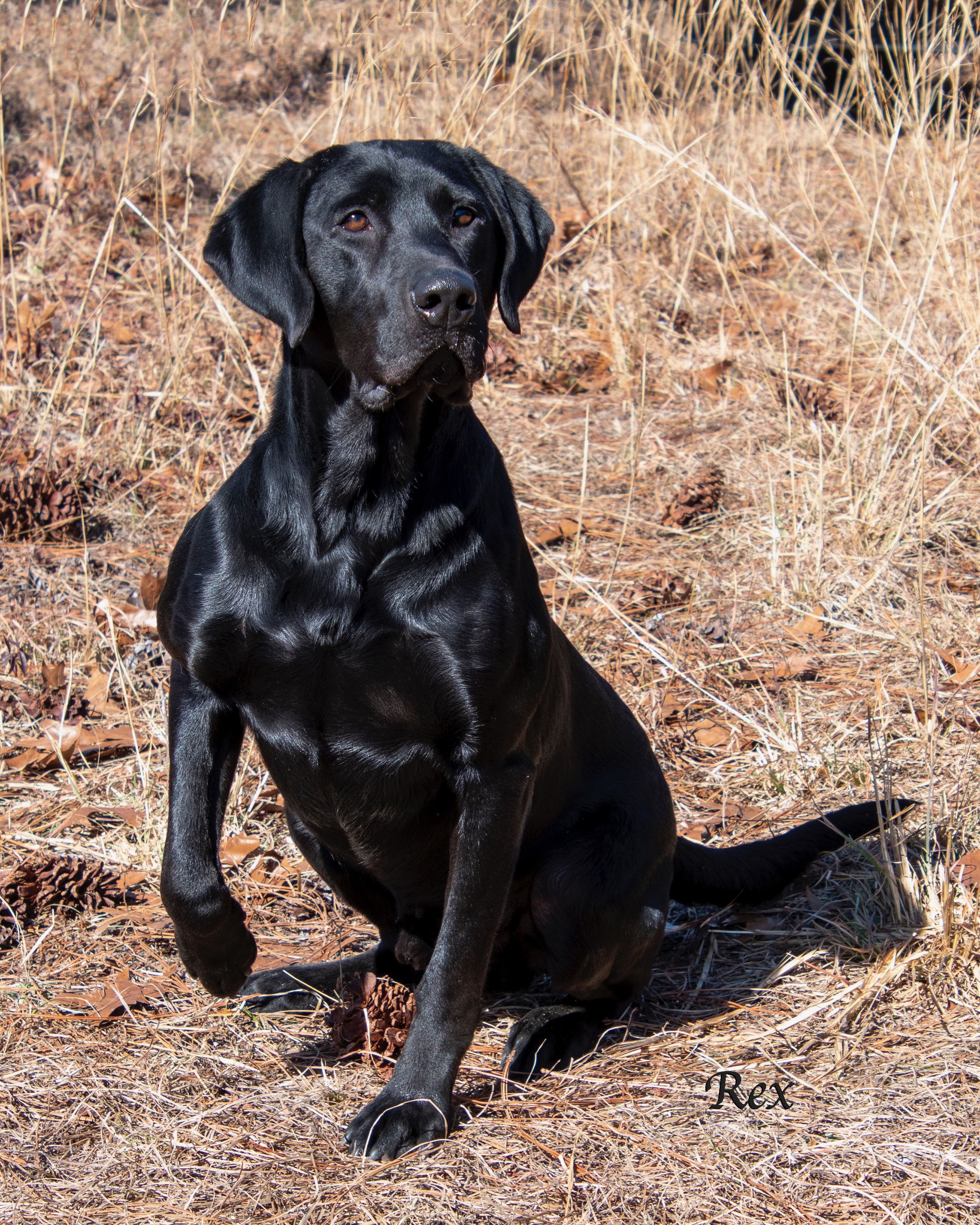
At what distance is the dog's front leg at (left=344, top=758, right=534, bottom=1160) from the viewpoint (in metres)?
2.16

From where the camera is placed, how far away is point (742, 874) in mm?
2984

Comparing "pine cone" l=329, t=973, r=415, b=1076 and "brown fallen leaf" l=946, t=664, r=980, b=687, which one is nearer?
"pine cone" l=329, t=973, r=415, b=1076

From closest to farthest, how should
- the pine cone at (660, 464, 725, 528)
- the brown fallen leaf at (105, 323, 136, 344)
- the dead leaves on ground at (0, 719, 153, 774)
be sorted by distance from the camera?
the dead leaves on ground at (0, 719, 153, 774) → the pine cone at (660, 464, 725, 528) → the brown fallen leaf at (105, 323, 136, 344)

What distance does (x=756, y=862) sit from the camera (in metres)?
2.98

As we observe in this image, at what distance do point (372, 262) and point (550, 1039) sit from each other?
5.37ft

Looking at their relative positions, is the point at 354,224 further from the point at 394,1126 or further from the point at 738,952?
the point at 738,952

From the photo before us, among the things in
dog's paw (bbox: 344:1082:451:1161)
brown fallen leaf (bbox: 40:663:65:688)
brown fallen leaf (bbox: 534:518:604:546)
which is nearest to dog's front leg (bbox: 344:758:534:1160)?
dog's paw (bbox: 344:1082:451:1161)

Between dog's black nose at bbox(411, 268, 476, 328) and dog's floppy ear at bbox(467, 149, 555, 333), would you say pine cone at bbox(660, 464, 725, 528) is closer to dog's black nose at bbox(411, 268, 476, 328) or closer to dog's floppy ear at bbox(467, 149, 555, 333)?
dog's floppy ear at bbox(467, 149, 555, 333)

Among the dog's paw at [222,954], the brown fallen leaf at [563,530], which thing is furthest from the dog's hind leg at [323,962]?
the brown fallen leaf at [563,530]

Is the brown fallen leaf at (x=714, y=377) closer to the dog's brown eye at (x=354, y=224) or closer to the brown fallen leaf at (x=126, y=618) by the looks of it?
the brown fallen leaf at (x=126, y=618)

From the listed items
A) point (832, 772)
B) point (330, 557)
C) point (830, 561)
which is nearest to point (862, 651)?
point (830, 561)

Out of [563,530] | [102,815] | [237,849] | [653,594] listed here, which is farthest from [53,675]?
[653,594]

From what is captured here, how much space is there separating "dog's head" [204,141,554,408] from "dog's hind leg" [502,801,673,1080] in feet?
3.32

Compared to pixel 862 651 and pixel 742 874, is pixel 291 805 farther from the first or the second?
pixel 862 651
